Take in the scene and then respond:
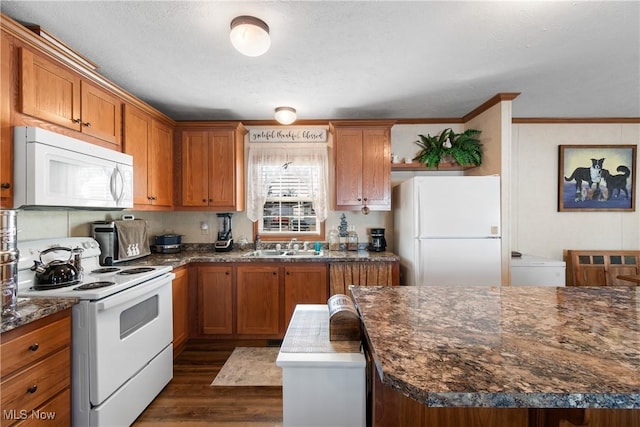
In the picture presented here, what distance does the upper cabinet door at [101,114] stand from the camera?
2.01 meters

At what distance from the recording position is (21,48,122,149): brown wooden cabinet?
5.30 feet

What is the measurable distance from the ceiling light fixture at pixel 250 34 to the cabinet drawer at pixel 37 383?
1929 mm

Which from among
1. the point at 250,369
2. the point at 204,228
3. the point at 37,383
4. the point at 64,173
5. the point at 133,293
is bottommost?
the point at 250,369

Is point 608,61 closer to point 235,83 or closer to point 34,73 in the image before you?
point 235,83

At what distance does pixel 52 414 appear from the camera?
4.58ft

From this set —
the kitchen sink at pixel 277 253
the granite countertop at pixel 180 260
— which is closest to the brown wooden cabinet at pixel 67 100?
the granite countertop at pixel 180 260

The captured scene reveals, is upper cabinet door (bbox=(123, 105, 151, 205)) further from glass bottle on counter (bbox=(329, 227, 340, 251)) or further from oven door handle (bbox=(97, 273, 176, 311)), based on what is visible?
glass bottle on counter (bbox=(329, 227, 340, 251))

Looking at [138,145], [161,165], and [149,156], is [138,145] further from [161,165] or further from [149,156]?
[161,165]

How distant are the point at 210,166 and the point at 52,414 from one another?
2.37 metres

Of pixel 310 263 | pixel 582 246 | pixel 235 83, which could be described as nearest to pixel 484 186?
pixel 310 263

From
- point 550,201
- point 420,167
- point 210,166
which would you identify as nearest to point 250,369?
point 210,166

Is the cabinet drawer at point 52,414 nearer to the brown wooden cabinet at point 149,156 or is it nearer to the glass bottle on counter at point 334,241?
the brown wooden cabinet at point 149,156

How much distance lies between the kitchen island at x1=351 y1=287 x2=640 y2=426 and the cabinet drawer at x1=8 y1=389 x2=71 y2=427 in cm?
153

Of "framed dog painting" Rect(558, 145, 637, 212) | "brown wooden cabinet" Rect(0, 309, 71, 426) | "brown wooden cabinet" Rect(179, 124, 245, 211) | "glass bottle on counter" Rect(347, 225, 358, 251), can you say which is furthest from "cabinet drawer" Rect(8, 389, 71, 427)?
"framed dog painting" Rect(558, 145, 637, 212)
